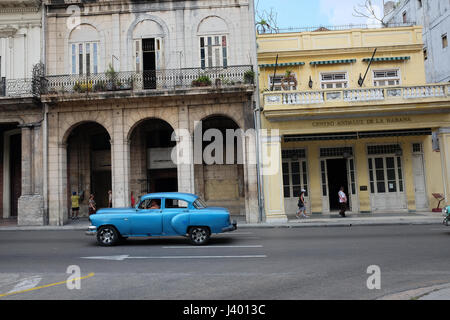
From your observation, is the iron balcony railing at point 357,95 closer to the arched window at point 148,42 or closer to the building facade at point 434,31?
the arched window at point 148,42

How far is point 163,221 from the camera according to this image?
1059cm

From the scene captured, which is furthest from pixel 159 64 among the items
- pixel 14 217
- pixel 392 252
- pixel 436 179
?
pixel 436 179

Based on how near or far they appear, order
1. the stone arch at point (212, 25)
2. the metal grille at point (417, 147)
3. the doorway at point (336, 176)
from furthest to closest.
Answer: the doorway at point (336, 176)
the metal grille at point (417, 147)
the stone arch at point (212, 25)

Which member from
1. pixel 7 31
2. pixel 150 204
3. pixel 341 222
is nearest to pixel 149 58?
pixel 7 31

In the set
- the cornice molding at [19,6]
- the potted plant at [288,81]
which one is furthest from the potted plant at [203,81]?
the cornice molding at [19,6]

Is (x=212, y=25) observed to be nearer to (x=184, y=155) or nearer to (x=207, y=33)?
(x=207, y=33)

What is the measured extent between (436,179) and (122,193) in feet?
57.0

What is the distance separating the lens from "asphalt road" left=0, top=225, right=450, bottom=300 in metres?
5.83

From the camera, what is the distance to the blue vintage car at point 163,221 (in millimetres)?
10562

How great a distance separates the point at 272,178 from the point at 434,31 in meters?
21.1

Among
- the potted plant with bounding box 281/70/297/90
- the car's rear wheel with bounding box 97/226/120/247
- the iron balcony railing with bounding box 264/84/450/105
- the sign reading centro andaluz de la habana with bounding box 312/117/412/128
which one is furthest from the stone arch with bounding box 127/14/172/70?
the car's rear wheel with bounding box 97/226/120/247

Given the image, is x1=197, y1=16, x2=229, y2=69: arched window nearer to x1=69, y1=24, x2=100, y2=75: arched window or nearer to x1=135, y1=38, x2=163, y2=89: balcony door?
x1=135, y1=38, x2=163, y2=89: balcony door

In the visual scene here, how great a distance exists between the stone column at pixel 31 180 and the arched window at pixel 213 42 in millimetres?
10028

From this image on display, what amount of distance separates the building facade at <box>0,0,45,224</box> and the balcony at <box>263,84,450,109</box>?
41.3 feet
